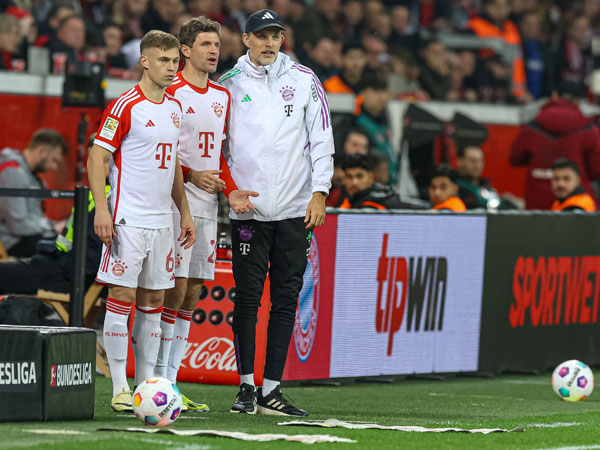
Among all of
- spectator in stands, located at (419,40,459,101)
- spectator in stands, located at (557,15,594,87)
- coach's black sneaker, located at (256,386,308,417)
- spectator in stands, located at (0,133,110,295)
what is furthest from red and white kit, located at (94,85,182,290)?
spectator in stands, located at (557,15,594,87)

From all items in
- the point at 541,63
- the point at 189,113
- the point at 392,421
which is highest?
the point at 541,63

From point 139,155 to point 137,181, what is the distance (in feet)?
0.48

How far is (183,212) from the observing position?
7816 mm

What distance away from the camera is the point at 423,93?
19.0m

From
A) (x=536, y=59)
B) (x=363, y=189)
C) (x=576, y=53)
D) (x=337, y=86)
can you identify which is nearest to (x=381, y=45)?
(x=337, y=86)

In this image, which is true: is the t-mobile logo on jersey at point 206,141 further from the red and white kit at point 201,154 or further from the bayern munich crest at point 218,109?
the bayern munich crest at point 218,109

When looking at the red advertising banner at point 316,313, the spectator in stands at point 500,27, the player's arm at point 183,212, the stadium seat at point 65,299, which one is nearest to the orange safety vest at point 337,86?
the spectator in stands at point 500,27

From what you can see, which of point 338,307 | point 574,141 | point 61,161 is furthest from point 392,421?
point 574,141

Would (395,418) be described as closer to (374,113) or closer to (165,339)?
(165,339)

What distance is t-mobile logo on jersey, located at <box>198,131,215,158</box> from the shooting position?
7953 millimetres

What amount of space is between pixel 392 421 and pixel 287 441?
148 centimetres

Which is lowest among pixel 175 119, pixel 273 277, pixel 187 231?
pixel 273 277

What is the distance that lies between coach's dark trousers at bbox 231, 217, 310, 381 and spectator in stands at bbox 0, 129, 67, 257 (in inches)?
202

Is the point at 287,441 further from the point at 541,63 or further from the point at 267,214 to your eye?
the point at 541,63
